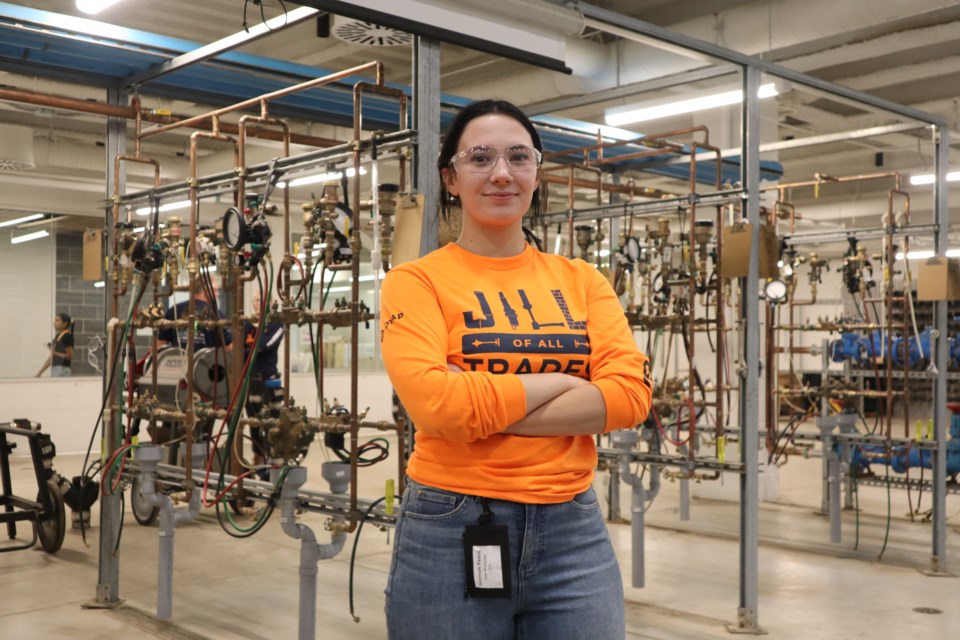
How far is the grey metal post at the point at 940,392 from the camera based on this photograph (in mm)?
5031

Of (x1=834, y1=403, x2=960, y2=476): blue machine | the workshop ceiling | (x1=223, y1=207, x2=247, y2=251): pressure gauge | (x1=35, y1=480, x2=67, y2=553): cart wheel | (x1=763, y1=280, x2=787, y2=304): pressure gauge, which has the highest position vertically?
the workshop ceiling

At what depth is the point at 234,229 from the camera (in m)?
3.35

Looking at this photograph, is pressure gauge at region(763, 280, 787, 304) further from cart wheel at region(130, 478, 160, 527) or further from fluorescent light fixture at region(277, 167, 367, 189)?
cart wheel at region(130, 478, 160, 527)

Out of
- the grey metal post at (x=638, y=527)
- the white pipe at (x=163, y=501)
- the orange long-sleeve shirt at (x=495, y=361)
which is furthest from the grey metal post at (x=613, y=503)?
the orange long-sleeve shirt at (x=495, y=361)

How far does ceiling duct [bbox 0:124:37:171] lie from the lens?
762 centimetres

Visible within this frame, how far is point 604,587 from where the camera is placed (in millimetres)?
1478

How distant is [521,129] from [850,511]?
A: 20.4 ft

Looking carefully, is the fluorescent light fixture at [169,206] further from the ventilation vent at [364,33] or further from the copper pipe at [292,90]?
the ventilation vent at [364,33]

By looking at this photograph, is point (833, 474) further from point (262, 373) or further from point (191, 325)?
point (191, 325)

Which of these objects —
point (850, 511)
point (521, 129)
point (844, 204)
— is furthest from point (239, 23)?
point (844, 204)

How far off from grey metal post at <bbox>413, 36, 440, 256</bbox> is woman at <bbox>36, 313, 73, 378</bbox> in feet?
27.9

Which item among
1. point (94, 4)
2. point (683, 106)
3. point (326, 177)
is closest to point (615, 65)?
point (683, 106)

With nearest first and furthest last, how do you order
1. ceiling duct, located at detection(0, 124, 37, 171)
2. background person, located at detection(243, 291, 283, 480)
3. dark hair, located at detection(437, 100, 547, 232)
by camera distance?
1. dark hair, located at detection(437, 100, 547, 232)
2. background person, located at detection(243, 291, 283, 480)
3. ceiling duct, located at detection(0, 124, 37, 171)

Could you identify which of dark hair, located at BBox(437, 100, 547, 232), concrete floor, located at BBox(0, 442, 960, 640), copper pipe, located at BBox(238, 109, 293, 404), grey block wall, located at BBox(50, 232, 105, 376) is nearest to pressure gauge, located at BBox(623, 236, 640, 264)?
concrete floor, located at BBox(0, 442, 960, 640)
